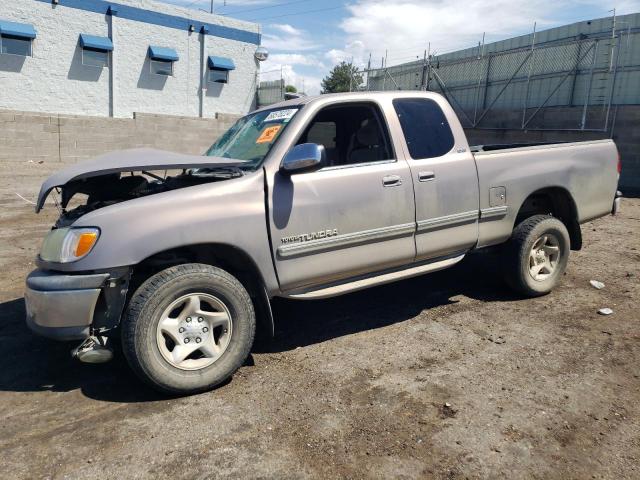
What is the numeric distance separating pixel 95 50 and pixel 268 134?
21.1 metres

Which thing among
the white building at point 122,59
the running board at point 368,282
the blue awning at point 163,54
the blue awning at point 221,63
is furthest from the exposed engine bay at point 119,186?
the blue awning at point 221,63

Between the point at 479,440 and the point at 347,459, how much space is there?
76 cm

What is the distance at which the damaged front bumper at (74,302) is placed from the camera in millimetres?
3057

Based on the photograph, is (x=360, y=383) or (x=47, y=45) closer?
(x=360, y=383)

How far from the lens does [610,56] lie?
1348 cm

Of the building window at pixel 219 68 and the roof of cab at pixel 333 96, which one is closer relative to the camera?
the roof of cab at pixel 333 96

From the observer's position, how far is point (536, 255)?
5176 mm

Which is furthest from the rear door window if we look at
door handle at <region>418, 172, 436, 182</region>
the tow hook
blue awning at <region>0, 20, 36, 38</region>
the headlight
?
blue awning at <region>0, 20, 36, 38</region>

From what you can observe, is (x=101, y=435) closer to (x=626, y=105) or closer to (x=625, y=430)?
(x=625, y=430)

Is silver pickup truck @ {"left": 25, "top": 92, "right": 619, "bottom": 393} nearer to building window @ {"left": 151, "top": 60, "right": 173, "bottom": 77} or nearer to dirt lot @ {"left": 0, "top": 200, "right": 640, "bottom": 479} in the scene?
dirt lot @ {"left": 0, "top": 200, "right": 640, "bottom": 479}

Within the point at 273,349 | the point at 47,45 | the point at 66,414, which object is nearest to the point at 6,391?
the point at 66,414

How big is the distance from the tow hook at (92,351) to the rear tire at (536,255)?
3712 mm

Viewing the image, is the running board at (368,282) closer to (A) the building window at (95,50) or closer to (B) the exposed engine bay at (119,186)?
(B) the exposed engine bay at (119,186)

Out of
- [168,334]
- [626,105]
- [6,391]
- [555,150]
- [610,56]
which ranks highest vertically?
[610,56]
